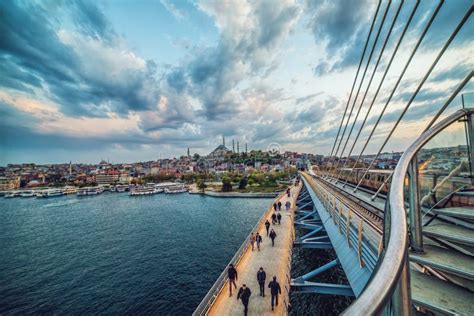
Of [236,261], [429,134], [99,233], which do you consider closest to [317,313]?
[236,261]

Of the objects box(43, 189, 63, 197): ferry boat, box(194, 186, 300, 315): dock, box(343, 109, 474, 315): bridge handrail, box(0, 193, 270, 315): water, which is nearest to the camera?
box(343, 109, 474, 315): bridge handrail

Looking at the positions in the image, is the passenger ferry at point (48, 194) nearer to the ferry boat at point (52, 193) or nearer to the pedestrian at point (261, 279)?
the ferry boat at point (52, 193)

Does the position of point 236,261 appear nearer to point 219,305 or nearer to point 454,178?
point 219,305

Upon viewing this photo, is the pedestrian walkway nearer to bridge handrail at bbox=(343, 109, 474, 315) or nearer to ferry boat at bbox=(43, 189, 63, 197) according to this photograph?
bridge handrail at bbox=(343, 109, 474, 315)

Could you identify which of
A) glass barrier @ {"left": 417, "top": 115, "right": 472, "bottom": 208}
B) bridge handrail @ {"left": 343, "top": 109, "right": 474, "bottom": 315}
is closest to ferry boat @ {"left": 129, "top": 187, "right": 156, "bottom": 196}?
glass barrier @ {"left": 417, "top": 115, "right": 472, "bottom": 208}

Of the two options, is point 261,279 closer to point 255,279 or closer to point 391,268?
point 255,279

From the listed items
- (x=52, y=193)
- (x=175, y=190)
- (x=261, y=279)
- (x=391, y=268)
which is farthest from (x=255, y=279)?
(x=52, y=193)

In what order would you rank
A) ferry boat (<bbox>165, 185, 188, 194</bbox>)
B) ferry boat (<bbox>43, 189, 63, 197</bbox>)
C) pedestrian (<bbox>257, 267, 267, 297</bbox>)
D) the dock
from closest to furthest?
1. the dock
2. pedestrian (<bbox>257, 267, 267, 297</bbox>)
3. ferry boat (<bbox>165, 185, 188, 194</bbox>)
4. ferry boat (<bbox>43, 189, 63, 197</bbox>)

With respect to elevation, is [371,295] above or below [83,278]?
above
